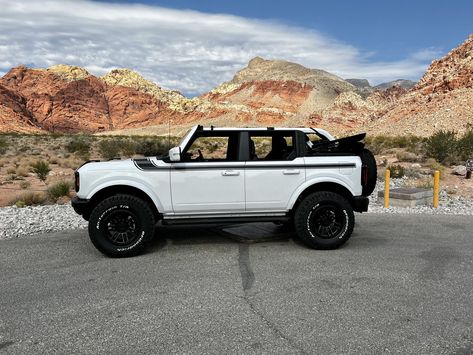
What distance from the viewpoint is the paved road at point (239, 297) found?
4.04m

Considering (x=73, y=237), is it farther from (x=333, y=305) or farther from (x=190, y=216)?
(x=333, y=305)

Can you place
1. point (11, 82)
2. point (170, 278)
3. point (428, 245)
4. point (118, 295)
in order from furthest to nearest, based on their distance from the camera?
1. point (11, 82)
2. point (428, 245)
3. point (170, 278)
4. point (118, 295)

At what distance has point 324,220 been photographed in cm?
711

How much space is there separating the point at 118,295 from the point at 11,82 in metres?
105

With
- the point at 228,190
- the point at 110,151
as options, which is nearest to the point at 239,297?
the point at 228,190

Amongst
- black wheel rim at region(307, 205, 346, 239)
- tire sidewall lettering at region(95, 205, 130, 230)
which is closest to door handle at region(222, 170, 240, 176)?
black wheel rim at region(307, 205, 346, 239)

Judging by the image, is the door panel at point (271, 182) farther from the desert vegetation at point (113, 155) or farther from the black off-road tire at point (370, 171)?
the desert vegetation at point (113, 155)

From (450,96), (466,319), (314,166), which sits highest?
(450,96)

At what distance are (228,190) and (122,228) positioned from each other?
5.38 feet

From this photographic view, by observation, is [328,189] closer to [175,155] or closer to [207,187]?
[207,187]

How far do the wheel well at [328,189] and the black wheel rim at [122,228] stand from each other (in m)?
2.45

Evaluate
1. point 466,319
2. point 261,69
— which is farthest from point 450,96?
point 261,69

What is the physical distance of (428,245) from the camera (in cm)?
741

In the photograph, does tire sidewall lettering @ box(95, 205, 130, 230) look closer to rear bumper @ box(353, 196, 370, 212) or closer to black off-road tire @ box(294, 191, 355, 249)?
black off-road tire @ box(294, 191, 355, 249)
